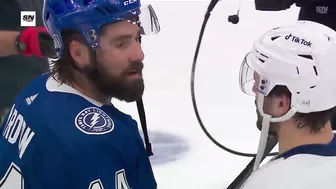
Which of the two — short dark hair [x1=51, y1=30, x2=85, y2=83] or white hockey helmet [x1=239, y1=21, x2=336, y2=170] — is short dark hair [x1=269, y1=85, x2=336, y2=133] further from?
short dark hair [x1=51, y1=30, x2=85, y2=83]

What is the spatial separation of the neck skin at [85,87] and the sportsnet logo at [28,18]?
31.1 inches

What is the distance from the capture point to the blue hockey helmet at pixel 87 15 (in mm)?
1216

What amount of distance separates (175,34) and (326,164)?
294 centimetres

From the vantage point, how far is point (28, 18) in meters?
2.02

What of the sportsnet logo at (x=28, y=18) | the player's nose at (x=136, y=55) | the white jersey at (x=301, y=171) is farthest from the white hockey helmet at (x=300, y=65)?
the sportsnet logo at (x=28, y=18)

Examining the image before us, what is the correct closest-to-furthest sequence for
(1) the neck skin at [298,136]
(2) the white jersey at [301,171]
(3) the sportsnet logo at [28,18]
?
1. (2) the white jersey at [301,171]
2. (1) the neck skin at [298,136]
3. (3) the sportsnet logo at [28,18]

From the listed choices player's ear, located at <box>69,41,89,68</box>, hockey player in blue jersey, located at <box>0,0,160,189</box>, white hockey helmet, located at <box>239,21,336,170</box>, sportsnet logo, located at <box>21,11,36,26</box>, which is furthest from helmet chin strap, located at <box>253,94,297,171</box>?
sportsnet logo, located at <box>21,11,36,26</box>

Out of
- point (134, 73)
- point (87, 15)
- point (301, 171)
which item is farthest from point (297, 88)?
point (87, 15)

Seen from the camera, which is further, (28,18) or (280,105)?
(28,18)

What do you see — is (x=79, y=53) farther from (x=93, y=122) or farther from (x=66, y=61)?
(x=93, y=122)

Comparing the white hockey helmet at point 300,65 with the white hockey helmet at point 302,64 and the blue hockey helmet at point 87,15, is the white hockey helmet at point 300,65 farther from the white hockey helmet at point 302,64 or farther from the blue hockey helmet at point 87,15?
the blue hockey helmet at point 87,15

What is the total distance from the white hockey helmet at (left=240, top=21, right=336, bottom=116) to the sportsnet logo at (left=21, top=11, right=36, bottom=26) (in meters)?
0.96

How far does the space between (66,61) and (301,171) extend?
507 millimetres

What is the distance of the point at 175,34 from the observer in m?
4.00
